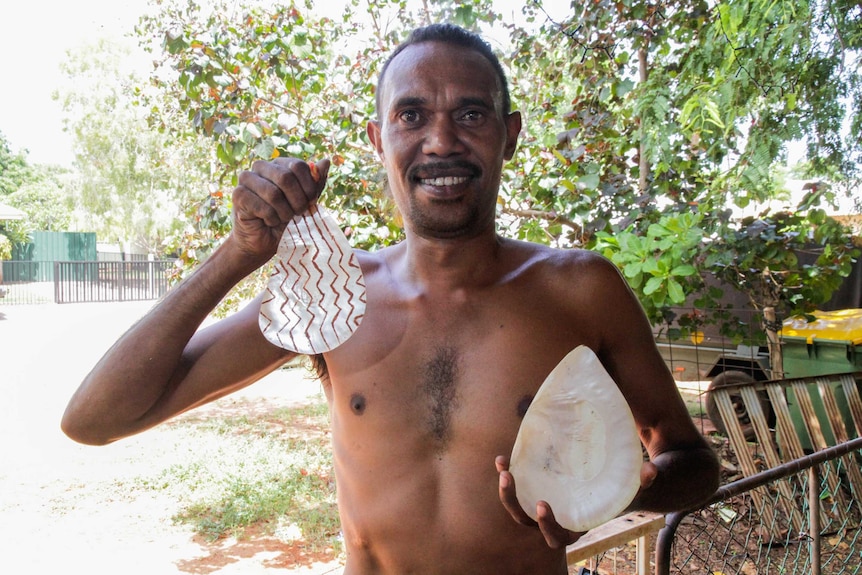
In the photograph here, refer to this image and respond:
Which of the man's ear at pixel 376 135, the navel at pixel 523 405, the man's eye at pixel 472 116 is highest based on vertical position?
the man's ear at pixel 376 135

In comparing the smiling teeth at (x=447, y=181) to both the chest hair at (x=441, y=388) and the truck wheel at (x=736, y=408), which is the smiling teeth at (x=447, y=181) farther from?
the truck wheel at (x=736, y=408)

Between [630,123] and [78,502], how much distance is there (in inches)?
203

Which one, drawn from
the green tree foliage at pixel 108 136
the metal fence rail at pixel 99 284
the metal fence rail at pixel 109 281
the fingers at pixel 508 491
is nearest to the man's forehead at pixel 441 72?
the fingers at pixel 508 491

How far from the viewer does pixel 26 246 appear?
73.0 feet

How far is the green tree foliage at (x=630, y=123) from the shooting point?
317 cm

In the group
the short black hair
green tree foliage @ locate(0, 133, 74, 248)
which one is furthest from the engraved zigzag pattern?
green tree foliage @ locate(0, 133, 74, 248)

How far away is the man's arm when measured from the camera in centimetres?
115

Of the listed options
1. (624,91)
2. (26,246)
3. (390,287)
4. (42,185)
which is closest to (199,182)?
(624,91)

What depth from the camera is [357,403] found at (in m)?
1.41

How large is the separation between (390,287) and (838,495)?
4.16 metres

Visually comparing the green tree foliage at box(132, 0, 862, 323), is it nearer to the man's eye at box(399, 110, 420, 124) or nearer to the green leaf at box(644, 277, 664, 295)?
the green leaf at box(644, 277, 664, 295)

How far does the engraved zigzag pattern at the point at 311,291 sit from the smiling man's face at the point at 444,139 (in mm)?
216

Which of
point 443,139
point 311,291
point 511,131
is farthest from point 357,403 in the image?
point 511,131

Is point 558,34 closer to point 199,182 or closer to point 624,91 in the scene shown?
point 624,91
